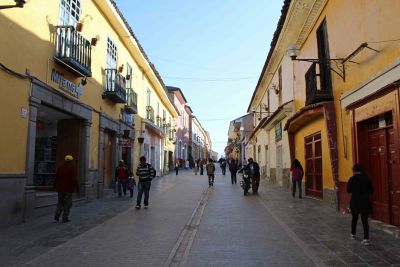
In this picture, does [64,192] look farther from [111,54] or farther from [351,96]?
[111,54]

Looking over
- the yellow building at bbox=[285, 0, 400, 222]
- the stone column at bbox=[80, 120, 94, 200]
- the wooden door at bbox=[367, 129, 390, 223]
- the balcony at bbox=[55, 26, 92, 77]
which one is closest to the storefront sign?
the balcony at bbox=[55, 26, 92, 77]

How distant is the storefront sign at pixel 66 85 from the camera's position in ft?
38.7

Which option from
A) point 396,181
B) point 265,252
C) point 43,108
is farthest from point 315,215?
point 43,108

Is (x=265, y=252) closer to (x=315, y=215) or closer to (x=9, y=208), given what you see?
(x=315, y=215)

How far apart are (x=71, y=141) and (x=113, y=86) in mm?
3353

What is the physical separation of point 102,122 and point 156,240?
30.7 feet

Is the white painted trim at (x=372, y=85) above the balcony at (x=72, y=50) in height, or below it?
below

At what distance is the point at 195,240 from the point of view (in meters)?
7.69

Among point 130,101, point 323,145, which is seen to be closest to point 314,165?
point 323,145

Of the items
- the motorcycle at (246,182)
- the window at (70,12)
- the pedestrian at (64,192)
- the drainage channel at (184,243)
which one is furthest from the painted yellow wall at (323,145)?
the window at (70,12)

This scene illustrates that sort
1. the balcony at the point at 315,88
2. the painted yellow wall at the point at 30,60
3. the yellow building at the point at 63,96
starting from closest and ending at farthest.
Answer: the painted yellow wall at the point at 30,60
the yellow building at the point at 63,96
the balcony at the point at 315,88

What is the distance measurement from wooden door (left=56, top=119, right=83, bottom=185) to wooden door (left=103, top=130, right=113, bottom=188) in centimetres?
316

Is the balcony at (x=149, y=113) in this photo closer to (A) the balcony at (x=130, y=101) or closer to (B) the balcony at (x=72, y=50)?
(A) the balcony at (x=130, y=101)

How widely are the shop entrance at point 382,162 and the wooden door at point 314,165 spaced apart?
156 inches
